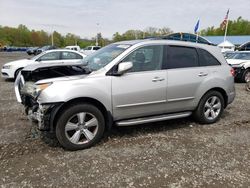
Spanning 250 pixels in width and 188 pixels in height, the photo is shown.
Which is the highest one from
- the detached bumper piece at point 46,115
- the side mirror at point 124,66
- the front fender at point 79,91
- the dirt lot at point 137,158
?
the side mirror at point 124,66

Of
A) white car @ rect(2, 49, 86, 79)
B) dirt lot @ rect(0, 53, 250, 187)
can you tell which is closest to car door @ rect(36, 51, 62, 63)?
white car @ rect(2, 49, 86, 79)

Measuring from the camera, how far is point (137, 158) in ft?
12.3

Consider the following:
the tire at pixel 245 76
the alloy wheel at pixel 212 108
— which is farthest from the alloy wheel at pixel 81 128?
the tire at pixel 245 76

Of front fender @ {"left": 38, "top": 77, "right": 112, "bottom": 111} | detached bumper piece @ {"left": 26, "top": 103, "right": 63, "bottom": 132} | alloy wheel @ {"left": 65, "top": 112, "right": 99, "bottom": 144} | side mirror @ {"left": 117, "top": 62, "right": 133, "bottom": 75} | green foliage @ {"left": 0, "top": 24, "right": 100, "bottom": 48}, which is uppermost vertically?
green foliage @ {"left": 0, "top": 24, "right": 100, "bottom": 48}

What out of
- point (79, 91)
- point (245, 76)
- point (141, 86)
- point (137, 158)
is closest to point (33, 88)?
point (79, 91)

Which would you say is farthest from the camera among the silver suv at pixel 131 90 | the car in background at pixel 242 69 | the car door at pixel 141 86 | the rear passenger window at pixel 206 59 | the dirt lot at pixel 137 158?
the car in background at pixel 242 69

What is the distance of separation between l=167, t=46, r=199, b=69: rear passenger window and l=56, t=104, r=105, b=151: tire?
1693mm

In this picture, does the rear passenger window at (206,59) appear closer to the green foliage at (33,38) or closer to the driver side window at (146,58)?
the driver side window at (146,58)

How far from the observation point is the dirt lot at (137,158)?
3197mm

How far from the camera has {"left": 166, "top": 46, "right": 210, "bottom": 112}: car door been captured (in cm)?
465

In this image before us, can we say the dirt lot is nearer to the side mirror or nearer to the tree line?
the side mirror

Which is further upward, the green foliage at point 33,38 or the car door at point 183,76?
the green foliage at point 33,38

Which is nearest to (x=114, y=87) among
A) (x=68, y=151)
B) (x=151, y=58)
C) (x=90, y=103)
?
(x=90, y=103)

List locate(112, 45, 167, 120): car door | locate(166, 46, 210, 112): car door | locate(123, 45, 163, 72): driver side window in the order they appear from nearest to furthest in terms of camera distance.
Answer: locate(112, 45, 167, 120): car door
locate(123, 45, 163, 72): driver side window
locate(166, 46, 210, 112): car door
